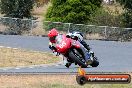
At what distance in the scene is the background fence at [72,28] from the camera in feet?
153

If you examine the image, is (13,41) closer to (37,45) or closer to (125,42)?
(37,45)

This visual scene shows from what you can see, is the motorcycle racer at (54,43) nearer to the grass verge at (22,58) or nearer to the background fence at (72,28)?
the grass verge at (22,58)

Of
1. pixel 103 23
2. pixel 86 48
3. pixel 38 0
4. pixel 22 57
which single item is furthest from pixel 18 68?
→ pixel 38 0

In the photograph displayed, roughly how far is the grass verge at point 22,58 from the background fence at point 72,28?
22.7ft

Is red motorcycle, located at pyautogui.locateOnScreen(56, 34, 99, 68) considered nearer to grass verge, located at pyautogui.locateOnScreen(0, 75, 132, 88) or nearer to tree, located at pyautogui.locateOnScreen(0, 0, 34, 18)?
grass verge, located at pyautogui.locateOnScreen(0, 75, 132, 88)

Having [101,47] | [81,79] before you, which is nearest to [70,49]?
[81,79]

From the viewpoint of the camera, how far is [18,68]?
30359mm

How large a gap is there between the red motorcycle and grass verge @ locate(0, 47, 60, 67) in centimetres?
2435

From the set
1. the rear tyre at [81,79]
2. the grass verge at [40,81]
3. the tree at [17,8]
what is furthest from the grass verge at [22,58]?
the rear tyre at [81,79]

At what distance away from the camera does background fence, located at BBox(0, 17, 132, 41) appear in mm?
46519

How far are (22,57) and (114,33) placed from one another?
16555mm

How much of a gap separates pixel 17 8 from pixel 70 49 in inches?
1751

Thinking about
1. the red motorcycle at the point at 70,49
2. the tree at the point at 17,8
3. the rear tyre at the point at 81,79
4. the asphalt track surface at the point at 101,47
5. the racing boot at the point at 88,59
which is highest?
the red motorcycle at the point at 70,49

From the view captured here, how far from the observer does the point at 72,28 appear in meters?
45.3
